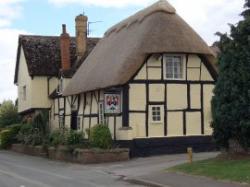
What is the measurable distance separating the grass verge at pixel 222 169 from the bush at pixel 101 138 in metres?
8.45

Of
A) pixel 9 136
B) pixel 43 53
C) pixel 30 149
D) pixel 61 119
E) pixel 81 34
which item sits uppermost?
pixel 81 34

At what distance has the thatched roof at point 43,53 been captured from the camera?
151ft

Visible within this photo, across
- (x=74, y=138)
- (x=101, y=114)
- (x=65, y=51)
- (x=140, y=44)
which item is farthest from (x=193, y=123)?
(x=65, y=51)

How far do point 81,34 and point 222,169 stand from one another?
91.9 feet

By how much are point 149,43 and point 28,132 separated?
15468 millimetres

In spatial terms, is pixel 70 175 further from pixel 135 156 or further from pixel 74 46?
pixel 74 46

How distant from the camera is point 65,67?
Answer: 44.7 metres

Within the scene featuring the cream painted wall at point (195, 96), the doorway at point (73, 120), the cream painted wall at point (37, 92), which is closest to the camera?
the cream painted wall at point (195, 96)

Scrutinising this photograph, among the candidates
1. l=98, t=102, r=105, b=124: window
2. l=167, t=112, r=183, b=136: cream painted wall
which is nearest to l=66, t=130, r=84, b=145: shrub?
l=98, t=102, r=105, b=124: window

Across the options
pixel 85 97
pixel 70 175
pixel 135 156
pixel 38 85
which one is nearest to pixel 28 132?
pixel 38 85

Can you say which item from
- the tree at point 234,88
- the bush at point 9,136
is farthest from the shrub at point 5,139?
the tree at point 234,88

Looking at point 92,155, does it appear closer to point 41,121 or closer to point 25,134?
point 25,134

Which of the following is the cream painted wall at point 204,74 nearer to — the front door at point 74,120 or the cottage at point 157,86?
the cottage at point 157,86

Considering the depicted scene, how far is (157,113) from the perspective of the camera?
30578 millimetres
